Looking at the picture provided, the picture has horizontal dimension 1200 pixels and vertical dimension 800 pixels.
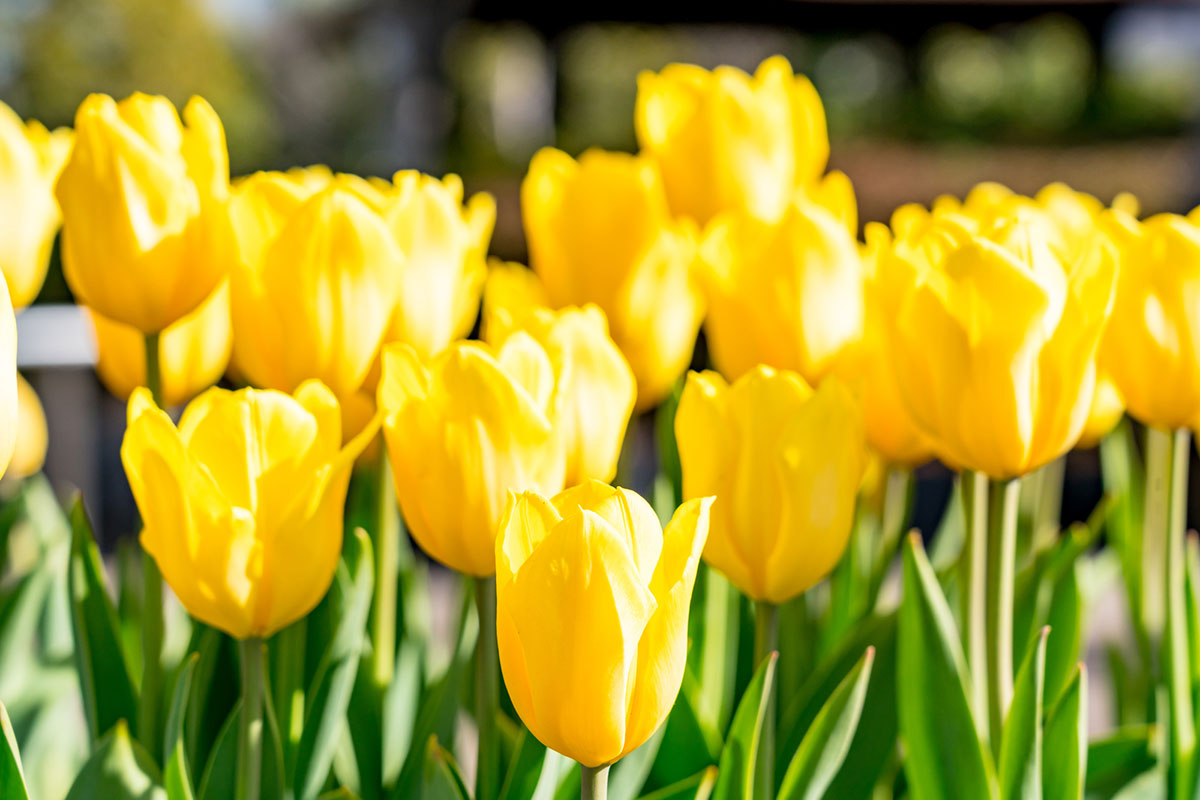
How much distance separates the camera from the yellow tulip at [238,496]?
0.49m

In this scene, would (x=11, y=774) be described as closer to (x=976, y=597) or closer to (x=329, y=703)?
(x=329, y=703)

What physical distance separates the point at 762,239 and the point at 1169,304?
0.21 meters

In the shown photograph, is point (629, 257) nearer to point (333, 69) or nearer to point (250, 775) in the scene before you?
point (250, 775)

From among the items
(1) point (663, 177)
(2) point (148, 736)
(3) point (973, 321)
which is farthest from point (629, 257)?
(2) point (148, 736)

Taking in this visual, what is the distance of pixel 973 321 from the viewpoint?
0.53 metres

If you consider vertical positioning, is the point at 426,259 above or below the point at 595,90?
above

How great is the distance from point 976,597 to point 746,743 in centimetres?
15

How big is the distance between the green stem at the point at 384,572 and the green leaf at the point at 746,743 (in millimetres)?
222

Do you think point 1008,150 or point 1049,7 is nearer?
point 1008,150

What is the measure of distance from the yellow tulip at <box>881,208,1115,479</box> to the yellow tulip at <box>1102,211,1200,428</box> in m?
0.06

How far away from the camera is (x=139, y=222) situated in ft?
1.94

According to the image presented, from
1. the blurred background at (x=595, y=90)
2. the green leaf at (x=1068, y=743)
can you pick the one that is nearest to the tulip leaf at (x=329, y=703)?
the green leaf at (x=1068, y=743)

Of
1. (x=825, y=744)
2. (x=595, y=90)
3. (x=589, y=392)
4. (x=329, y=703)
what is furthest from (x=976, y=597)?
(x=595, y=90)

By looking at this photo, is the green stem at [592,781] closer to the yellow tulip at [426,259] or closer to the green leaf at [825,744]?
the green leaf at [825,744]
